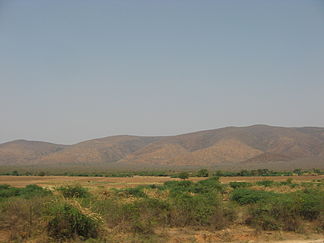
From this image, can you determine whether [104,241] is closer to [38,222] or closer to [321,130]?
[38,222]

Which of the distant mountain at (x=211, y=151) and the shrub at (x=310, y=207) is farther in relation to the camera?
the distant mountain at (x=211, y=151)

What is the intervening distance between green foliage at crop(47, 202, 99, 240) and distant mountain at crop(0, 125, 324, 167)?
109 meters

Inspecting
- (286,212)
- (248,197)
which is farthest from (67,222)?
(248,197)

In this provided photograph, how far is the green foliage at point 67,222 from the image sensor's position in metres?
11.5

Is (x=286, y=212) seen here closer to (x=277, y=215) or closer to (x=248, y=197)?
(x=277, y=215)

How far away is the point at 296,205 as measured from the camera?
1464 centimetres

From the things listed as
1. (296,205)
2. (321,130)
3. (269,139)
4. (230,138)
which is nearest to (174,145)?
(230,138)

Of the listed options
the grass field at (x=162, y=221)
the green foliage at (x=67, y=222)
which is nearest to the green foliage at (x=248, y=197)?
the grass field at (x=162, y=221)

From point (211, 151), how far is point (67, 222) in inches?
5385

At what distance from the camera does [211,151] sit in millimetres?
145750

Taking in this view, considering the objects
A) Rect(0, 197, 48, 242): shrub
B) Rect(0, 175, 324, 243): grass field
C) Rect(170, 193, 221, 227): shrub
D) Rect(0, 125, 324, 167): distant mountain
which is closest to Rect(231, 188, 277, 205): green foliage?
Rect(0, 175, 324, 243): grass field

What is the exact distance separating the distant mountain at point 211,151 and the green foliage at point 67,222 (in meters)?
109

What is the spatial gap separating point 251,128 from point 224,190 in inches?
7010

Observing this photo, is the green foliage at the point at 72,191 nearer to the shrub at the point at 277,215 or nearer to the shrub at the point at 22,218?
the shrub at the point at 22,218
